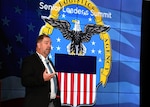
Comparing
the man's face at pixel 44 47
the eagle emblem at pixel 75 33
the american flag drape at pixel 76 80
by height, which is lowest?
the american flag drape at pixel 76 80

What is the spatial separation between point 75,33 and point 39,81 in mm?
1655

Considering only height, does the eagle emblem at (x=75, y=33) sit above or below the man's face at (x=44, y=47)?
above

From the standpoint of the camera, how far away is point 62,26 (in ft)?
18.9

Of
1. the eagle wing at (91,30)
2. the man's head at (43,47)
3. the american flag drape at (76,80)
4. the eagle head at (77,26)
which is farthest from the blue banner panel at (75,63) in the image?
the man's head at (43,47)

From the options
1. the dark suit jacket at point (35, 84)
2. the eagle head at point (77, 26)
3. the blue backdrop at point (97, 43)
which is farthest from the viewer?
the eagle head at point (77, 26)

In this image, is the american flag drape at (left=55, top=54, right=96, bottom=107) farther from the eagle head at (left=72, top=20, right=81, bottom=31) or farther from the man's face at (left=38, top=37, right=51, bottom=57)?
the man's face at (left=38, top=37, right=51, bottom=57)

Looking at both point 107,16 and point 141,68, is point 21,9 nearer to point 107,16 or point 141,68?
point 107,16

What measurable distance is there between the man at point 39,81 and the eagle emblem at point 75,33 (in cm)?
119

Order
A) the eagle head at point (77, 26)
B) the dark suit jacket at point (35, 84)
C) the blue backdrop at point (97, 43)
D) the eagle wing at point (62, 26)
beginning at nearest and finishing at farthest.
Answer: the dark suit jacket at point (35, 84) < the blue backdrop at point (97, 43) < the eagle wing at point (62, 26) < the eagle head at point (77, 26)

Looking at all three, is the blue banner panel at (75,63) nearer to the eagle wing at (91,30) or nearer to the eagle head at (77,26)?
the eagle wing at (91,30)

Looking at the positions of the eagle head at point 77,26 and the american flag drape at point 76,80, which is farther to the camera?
the eagle head at point 77,26

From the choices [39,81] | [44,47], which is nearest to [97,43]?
[44,47]

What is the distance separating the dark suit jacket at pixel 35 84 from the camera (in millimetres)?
4395

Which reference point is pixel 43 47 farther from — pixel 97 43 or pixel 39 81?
pixel 97 43
